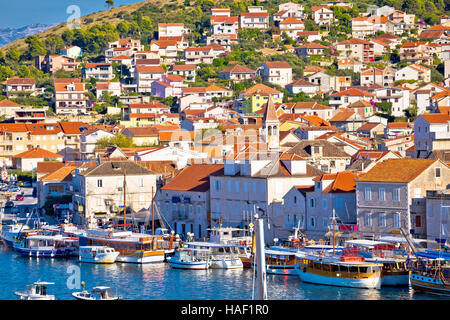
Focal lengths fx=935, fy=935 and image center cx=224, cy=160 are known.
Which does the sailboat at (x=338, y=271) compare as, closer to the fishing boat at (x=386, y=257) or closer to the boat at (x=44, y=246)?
the fishing boat at (x=386, y=257)

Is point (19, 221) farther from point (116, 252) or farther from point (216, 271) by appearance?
point (216, 271)

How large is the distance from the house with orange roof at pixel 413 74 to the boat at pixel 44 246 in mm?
72714

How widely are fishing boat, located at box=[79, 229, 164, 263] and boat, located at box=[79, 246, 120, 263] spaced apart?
40 cm

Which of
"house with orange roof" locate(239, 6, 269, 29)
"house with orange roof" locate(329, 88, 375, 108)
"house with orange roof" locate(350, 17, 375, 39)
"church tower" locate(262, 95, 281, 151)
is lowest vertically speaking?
"church tower" locate(262, 95, 281, 151)

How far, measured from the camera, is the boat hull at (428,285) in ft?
107

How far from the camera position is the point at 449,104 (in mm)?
90250

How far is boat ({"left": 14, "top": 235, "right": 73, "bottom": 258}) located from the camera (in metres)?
49.3

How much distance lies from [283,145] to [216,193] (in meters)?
20.9

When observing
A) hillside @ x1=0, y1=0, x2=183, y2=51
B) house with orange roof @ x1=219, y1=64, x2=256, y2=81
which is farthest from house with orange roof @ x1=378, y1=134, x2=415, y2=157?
hillside @ x1=0, y1=0, x2=183, y2=51

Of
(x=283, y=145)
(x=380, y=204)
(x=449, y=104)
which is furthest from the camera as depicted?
(x=449, y=104)

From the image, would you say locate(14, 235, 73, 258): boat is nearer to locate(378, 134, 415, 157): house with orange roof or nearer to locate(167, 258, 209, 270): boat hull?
locate(167, 258, 209, 270): boat hull

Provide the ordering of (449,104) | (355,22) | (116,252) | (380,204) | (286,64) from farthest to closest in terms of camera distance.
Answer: (355,22)
(286,64)
(449,104)
(116,252)
(380,204)

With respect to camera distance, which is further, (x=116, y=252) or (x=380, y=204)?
(x=116, y=252)

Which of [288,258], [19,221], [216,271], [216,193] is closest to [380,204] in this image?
[288,258]
